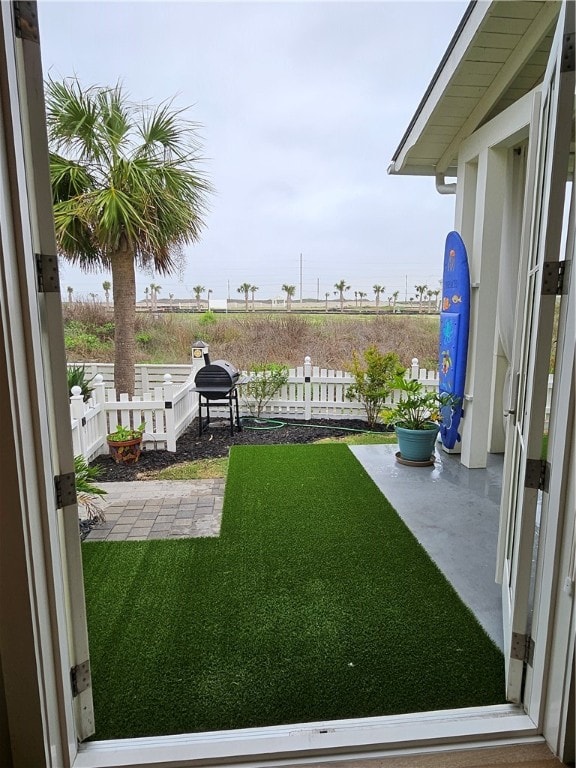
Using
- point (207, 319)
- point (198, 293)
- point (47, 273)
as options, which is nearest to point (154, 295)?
point (198, 293)

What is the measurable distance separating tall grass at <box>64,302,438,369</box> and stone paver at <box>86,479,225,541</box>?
16.7 ft

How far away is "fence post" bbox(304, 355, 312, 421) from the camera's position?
6.04 m

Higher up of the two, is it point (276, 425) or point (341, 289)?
point (341, 289)

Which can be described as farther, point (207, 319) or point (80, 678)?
point (207, 319)

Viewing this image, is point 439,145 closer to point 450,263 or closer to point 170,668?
point 450,263

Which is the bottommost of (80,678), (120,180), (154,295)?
(80,678)

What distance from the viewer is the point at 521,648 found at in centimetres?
158

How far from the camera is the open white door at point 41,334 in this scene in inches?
45.3

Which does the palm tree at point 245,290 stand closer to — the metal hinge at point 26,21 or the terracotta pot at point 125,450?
the terracotta pot at point 125,450

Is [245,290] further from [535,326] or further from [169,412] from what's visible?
[535,326]

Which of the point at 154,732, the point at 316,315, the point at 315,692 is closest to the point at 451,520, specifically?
the point at 315,692

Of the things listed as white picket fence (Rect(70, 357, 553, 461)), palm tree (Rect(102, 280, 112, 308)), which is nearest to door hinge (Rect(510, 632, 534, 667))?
white picket fence (Rect(70, 357, 553, 461))

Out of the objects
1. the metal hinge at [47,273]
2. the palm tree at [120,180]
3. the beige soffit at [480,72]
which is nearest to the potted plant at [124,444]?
the palm tree at [120,180]

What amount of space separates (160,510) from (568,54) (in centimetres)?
333
